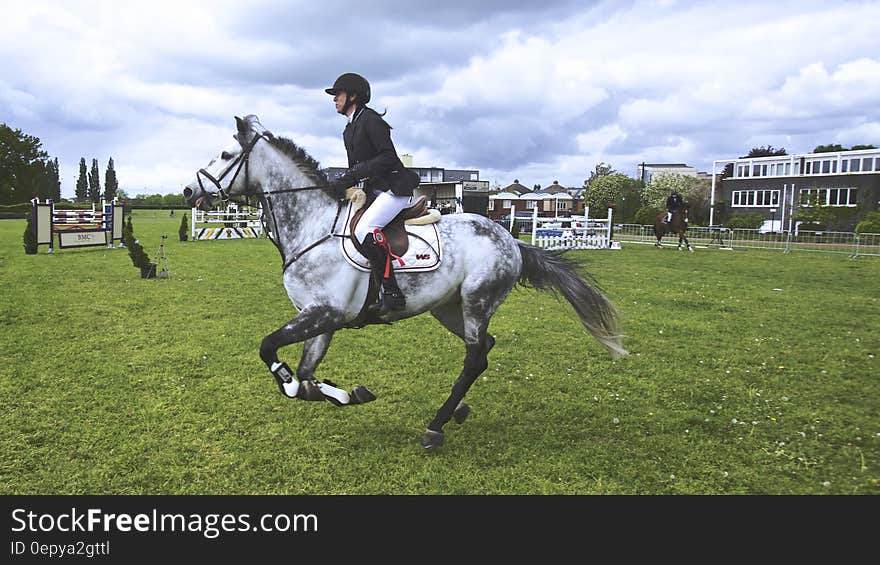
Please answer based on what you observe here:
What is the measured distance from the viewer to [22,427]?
18.0 ft

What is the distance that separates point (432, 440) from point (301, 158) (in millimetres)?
Answer: 2892

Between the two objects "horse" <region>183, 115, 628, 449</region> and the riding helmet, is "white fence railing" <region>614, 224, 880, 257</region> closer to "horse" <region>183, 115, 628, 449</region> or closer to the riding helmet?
"horse" <region>183, 115, 628, 449</region>

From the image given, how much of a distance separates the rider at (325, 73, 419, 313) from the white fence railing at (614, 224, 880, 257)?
2721cm

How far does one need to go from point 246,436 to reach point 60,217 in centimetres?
2136

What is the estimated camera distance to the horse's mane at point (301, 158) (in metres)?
5.54

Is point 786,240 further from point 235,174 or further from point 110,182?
point 110,182

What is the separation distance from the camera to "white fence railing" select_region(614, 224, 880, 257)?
88.8 ft

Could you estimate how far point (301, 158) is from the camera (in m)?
5.57

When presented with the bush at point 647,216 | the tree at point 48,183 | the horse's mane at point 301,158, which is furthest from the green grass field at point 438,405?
the tree at point 48,183

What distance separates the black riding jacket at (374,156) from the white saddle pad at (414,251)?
315 mm

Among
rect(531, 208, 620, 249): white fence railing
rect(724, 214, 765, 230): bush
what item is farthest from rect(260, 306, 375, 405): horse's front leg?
rect(724, 214, 765, 230): bush

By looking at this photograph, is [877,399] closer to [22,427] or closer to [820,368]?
[820,368]
